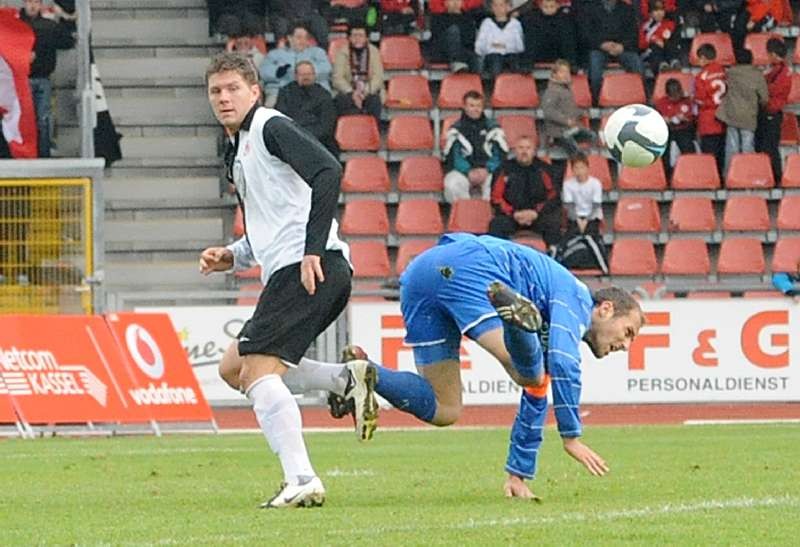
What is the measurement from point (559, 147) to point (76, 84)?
623 cm

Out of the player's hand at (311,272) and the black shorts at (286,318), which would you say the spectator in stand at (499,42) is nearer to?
the black shorts at (286,318)

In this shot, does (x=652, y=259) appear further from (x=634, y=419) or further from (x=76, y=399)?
(x=76, y=399)

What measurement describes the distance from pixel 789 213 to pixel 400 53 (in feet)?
17.8

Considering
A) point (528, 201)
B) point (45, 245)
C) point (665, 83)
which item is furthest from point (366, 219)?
point (45, 245)

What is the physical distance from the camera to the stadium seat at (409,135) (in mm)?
25406

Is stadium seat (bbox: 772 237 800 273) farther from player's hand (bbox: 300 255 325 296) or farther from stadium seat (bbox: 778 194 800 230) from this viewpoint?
player's hand (bbox: 300 255 325 296)

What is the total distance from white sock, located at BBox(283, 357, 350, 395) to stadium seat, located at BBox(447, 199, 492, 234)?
1447 cm

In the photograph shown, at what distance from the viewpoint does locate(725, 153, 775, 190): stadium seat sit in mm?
25281

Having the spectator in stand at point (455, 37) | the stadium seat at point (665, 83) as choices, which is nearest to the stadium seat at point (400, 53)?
the spectator in stand at point (455, 37)

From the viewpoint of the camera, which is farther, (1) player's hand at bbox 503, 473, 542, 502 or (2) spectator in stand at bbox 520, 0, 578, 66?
(2) spectator in stand at bbox 520, 0, 578, 66

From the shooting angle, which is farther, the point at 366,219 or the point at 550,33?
the point at 550,33

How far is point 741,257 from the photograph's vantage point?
80.1ft

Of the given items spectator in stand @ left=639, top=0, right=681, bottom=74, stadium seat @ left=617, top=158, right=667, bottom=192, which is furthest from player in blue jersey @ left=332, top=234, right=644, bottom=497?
spectator in stand @ left=639, top=0, right=681, bottom=74

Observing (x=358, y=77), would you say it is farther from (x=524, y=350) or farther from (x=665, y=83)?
(x=524, y=350)
